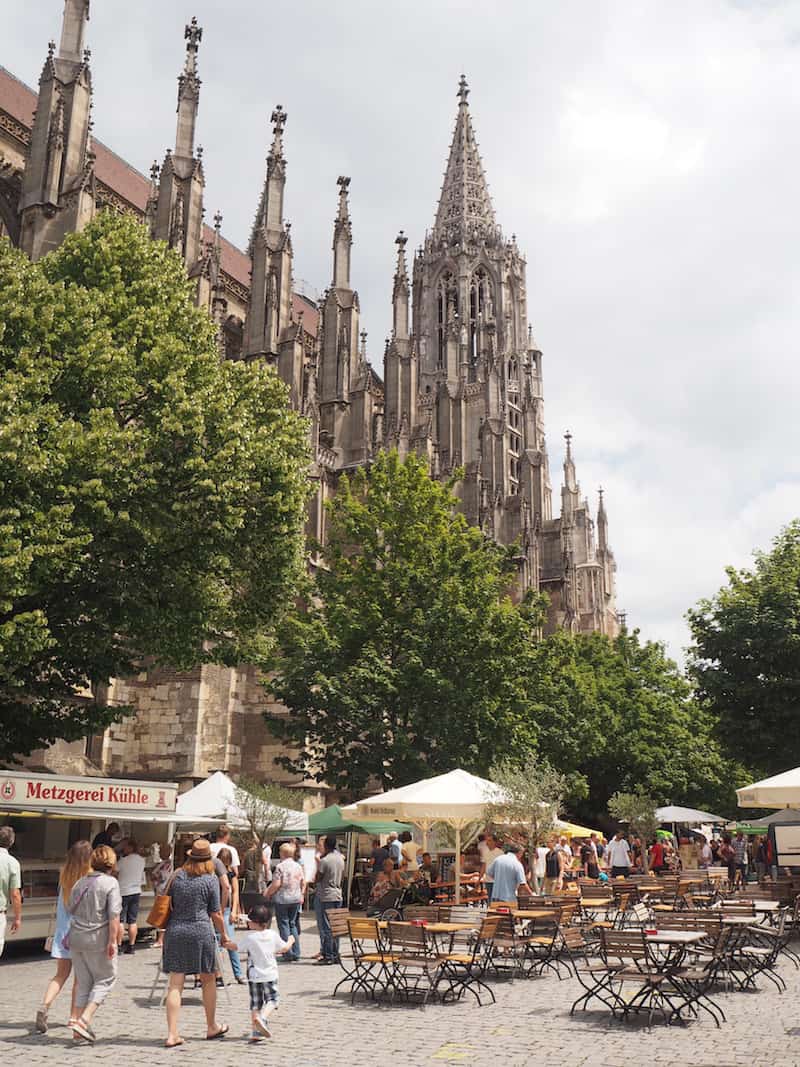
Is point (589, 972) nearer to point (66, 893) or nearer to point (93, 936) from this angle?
point (93, 936)

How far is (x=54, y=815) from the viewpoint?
12.2 metres

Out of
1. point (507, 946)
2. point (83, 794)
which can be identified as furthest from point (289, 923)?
point (83, 794)

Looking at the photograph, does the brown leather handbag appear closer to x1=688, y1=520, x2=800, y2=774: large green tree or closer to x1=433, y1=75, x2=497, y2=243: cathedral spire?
x1=688, y1=520, x2=800, y2=774: large green tree

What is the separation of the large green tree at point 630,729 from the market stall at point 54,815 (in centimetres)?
1468

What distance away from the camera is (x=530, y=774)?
55.7 ft

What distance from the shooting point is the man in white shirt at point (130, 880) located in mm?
11906

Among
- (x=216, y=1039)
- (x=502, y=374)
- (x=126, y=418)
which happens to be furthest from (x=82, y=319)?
(x=502, y=374)

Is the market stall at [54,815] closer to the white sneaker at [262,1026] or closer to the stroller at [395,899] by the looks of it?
the stroller at [395,899]

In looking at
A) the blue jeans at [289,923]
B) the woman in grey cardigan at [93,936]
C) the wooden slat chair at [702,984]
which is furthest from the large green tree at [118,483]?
the wooden slat chair at [702,984]

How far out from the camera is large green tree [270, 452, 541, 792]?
20.0 metres

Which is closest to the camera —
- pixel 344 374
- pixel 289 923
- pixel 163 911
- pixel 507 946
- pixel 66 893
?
pixel 163 911

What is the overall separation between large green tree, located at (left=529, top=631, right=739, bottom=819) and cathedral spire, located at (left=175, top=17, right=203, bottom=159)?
17672mm

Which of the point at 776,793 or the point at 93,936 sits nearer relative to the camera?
the point at 93,936

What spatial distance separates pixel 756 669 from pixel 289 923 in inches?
500
